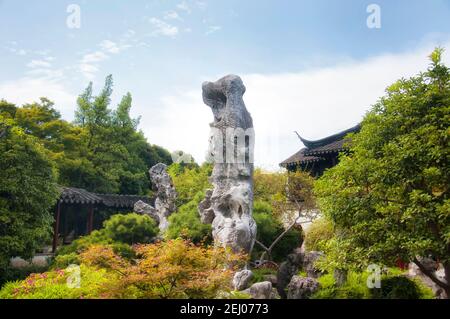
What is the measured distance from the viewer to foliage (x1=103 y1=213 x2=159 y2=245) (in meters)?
12.5

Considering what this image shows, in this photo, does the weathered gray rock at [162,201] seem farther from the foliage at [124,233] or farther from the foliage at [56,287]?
the foliage at [56,287]

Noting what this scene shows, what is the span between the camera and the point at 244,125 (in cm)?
1025

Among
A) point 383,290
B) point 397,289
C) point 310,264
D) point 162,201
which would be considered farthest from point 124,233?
point 397,289

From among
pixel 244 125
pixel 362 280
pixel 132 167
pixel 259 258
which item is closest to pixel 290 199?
pixel 259 258

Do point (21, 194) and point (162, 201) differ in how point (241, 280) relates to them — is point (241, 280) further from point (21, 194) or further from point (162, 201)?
point (162, 201)

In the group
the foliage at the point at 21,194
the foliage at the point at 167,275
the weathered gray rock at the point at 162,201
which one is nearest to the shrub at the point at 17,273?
the foliage at the point at 21,194

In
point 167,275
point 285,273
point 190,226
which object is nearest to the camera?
point 167,275

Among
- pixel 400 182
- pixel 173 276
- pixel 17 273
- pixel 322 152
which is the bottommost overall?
pixel 17 273

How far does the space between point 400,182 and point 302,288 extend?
2.93 metres

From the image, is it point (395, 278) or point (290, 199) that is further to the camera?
point (290, 199)

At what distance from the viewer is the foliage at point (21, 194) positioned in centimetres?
1018

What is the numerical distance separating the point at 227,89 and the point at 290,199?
6070mm

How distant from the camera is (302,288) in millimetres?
7883
